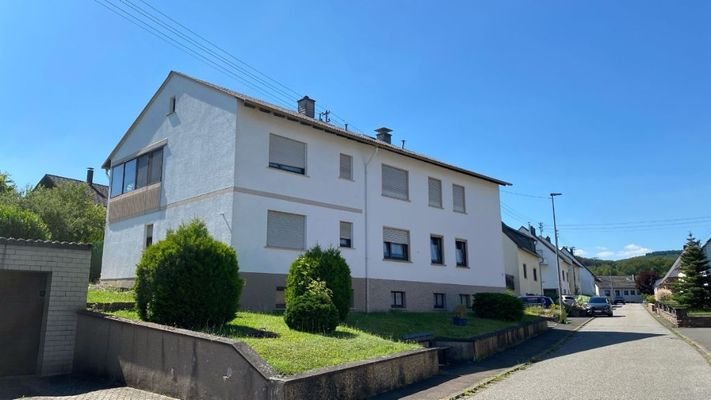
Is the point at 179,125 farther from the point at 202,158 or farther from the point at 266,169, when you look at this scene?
the point at 266,169

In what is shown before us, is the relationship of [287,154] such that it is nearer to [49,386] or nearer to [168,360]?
[168,360]

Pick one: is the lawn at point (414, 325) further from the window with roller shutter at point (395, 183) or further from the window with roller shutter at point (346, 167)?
the window with roller shutter at point (346, 167)

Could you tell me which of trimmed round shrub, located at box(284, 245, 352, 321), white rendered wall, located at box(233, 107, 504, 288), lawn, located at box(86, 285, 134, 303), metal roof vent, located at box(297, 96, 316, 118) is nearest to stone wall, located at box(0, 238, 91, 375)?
lawn, located at box(86, 285, 134, 303)

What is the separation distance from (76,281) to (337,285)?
6231 mm

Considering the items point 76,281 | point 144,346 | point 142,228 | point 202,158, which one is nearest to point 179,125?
point 202,158

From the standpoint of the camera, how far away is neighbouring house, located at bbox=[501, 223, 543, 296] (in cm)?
4466

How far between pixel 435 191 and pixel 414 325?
31.2 feet

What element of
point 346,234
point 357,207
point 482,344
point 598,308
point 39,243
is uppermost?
point 357,207

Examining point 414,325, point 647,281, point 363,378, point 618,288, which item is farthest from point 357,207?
point 618,288

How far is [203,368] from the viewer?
831cm

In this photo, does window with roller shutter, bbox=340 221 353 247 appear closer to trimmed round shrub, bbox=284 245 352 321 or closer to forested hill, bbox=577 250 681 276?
trimmed round shrub, bbox=284 245 352 321

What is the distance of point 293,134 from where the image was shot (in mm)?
19219

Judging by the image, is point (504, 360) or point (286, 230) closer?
point (504, 360)

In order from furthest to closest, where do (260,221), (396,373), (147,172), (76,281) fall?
(147,172)
(260,221)
(76,281)
(396,373)
